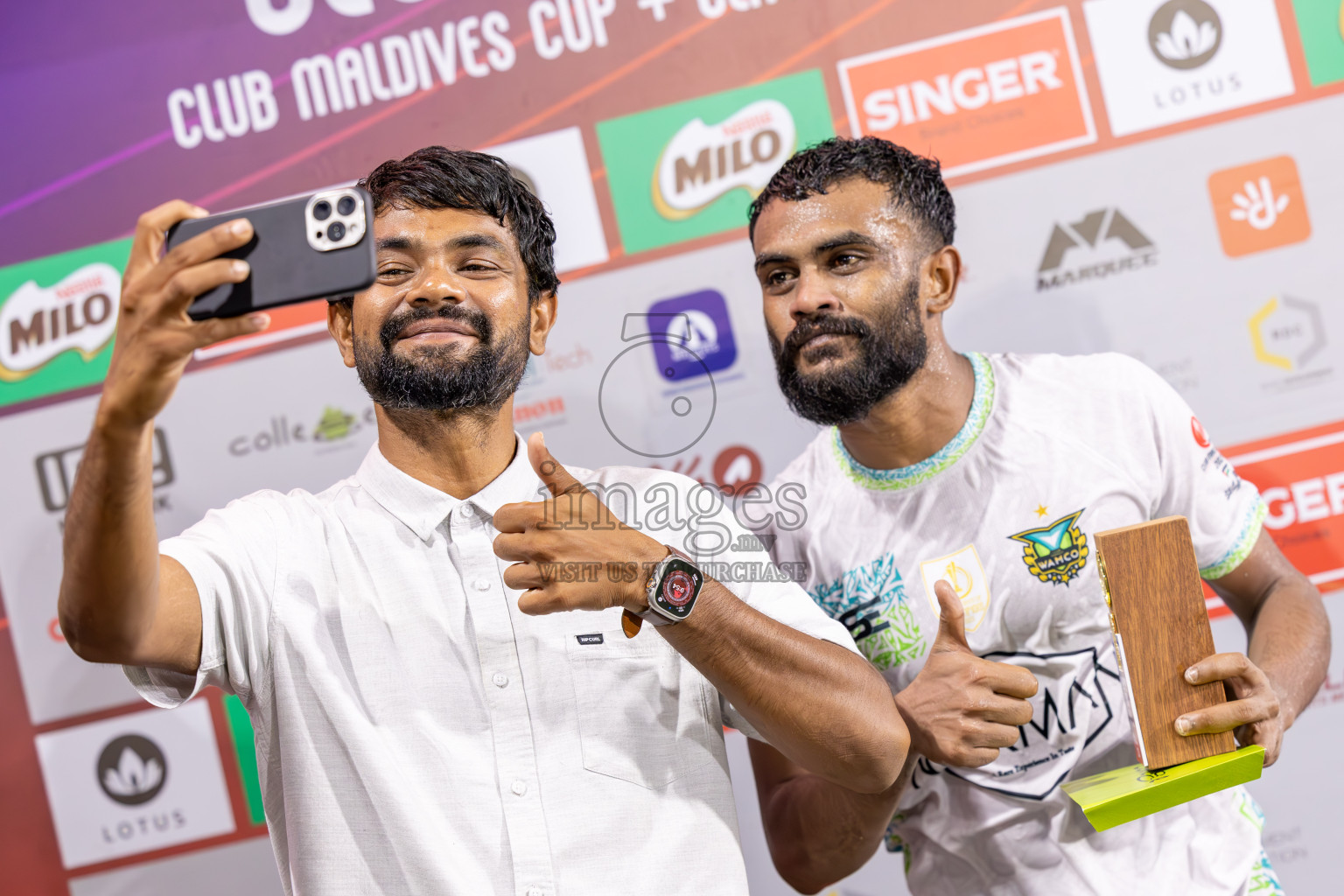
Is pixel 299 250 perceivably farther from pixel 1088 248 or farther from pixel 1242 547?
pixel 1088 248

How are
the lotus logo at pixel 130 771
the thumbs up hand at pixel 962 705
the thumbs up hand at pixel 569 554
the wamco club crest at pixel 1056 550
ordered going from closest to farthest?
the thumbs up hand at pixel 569 554 → the thumbs up hand at pixel 962 705 → the wamco club crest at pixel 1056 550 → the lotus logo at pixel 130 771

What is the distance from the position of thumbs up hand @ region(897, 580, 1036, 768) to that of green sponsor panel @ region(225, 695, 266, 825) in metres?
1.64

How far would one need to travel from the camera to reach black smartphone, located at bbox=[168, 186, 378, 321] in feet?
3.46

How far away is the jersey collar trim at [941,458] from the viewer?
191 cm

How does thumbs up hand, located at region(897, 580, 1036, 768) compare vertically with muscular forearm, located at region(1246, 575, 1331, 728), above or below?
above

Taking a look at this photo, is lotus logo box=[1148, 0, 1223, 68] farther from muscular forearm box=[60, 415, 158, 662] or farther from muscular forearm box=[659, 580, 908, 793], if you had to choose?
muscular forearm box=[60, 415, 158, 662]

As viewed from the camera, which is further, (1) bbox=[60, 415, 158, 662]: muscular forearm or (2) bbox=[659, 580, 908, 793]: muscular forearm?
(2) bbox=[659, 580, 908, 793]: muscular forearm

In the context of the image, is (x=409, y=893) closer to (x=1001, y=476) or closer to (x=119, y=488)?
(x=119, y=488)

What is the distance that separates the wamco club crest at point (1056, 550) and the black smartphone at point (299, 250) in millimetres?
1296

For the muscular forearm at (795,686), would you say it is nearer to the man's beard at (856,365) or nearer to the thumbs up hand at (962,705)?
the thumbs up hand at (962,705)

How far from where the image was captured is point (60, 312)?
2434mm

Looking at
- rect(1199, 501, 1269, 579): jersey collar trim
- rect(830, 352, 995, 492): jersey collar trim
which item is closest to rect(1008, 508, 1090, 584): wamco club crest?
rect(830, 352, 995, 492): jersey collar trim

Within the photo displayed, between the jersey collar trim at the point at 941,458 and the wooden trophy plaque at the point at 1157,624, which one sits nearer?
the wooden trophy plaque at the point at 1157,624

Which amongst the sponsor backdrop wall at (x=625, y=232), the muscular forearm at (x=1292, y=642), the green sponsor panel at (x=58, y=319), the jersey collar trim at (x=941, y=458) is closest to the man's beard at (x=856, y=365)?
the jersey collar trim at (x=941, y=458)
